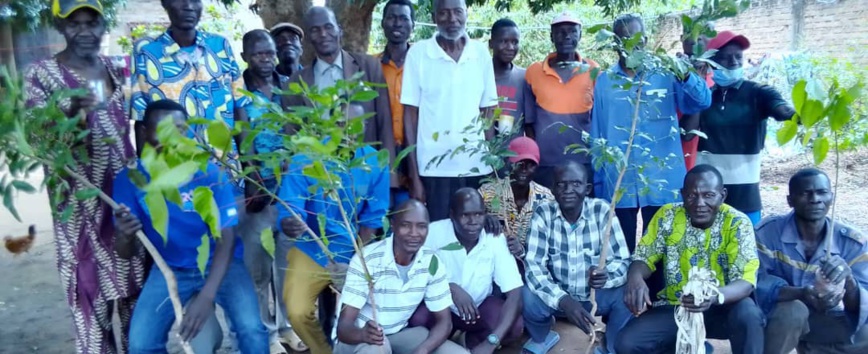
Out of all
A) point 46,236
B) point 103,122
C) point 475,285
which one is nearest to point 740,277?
point 475,285

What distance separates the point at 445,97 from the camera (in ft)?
11.8

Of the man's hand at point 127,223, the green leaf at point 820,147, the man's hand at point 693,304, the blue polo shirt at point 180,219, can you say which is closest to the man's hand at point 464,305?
the man's hand at point 693,304

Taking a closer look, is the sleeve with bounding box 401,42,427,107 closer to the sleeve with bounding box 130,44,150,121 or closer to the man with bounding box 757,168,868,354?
the sleeve with bounding box 130,44,150,121

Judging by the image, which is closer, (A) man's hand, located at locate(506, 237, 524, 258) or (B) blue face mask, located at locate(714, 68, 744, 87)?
(A) man's hand, located at locate(506, 237, 524, 258)

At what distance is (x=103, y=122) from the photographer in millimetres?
2936

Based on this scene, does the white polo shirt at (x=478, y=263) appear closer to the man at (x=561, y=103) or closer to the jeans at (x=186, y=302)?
the man at (x=561, y=103)

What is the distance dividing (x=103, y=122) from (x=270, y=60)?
947mm

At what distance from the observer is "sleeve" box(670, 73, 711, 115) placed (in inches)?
134

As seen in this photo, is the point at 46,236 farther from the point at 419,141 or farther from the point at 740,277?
the point at 740,277

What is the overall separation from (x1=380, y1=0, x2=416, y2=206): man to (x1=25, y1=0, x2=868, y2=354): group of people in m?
0.01

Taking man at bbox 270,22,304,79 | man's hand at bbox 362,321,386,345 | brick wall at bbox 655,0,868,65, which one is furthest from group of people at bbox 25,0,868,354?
brick wall at bbox 655,0,868,65

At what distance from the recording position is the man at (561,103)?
388 cm

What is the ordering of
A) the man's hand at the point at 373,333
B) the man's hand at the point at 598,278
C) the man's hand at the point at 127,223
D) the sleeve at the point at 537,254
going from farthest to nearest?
the sleeve at the point at 537,254, the man's hand at the point at 598,278, the man's hand at the point at 373,333, the man's hand at the point at 127,223

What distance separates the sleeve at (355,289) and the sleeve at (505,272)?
0.76 metres
